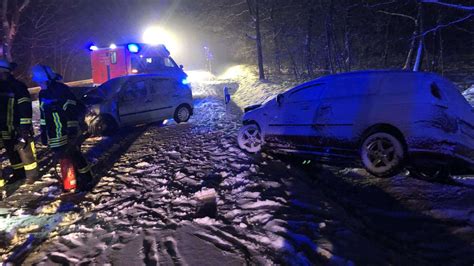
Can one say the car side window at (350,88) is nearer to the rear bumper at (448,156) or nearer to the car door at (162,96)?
the rear bumper at (448,156)

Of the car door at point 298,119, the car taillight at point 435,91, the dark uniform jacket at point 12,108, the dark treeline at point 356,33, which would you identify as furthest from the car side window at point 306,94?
the dark treeline at point 356,33

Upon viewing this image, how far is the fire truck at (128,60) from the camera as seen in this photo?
495 inches

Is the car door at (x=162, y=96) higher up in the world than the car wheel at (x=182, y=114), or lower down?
higher up

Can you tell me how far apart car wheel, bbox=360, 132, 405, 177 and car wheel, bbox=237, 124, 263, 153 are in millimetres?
2207

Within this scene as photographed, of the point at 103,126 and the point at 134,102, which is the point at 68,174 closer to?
the point at 103,126

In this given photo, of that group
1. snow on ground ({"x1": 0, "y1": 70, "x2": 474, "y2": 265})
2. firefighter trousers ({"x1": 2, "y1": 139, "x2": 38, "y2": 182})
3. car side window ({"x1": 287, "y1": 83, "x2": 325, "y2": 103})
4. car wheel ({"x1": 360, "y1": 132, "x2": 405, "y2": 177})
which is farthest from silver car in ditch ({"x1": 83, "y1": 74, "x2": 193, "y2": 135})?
car wheel ({"x1": 360, "y1": 132, "x2": 405, "y2": 177})

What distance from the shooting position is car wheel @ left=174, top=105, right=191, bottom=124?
10297 mm

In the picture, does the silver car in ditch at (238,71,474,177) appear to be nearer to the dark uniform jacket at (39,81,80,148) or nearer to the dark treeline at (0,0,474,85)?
the dark uniform jacket at (39,81,80,148)

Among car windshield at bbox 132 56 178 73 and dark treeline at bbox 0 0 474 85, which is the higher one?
dark treeline at bbox 0 0 474 85

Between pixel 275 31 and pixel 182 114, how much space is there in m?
11.8

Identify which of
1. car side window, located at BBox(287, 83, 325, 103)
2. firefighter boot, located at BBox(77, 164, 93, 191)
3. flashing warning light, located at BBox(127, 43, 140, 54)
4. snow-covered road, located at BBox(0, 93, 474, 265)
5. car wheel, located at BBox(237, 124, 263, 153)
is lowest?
snow-covered road, located at BBox(0, 93, 474, 265)

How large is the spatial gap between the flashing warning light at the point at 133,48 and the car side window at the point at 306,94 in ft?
27.9

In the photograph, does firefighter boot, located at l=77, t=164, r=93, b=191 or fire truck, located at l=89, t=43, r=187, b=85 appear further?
fire truck, located at l=89, t=43, r=187, b=85

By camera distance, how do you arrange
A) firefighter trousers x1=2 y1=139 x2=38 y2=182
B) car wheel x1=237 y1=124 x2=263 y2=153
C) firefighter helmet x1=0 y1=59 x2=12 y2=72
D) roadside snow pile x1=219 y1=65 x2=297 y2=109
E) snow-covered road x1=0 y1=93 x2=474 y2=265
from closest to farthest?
snow-covered road x1=0 y1=93 x2=474 y2=265
firefighter helmet x1=0 y1=59 x2=12 y2=72
firefighter trousers x1=2 y1=139 x2=38 y2=182
car wheel x1=237 y1=124 x2=263 y2=153
roadside snow pile x1=219 y1=65 x2=297 y2=109
